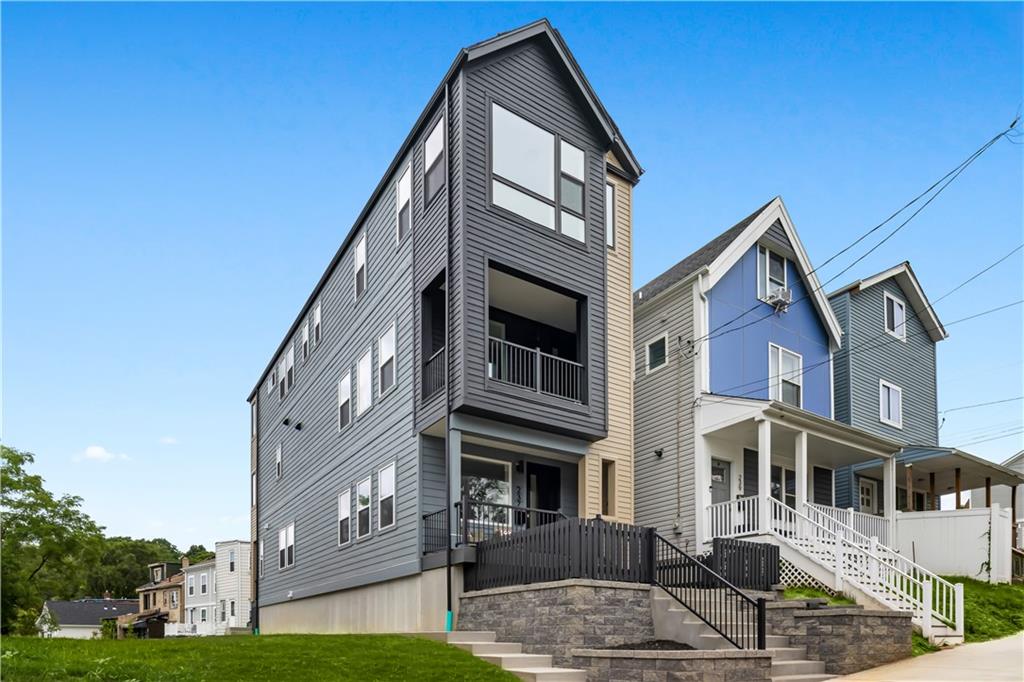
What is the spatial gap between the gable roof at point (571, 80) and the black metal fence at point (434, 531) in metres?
7.71

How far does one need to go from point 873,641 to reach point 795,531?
549 cm

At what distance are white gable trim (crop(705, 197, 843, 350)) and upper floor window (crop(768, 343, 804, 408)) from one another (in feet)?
5.41

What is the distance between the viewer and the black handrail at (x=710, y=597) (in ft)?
41.6

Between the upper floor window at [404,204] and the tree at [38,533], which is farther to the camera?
the tree at [38,533]

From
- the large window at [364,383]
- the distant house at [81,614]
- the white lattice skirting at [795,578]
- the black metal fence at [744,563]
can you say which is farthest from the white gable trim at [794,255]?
the distant house at [81,614]

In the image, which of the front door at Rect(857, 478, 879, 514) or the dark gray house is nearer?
the dark gray house

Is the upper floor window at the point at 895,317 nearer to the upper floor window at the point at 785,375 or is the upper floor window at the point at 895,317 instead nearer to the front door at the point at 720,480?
the upper floor window at the point at 785,375

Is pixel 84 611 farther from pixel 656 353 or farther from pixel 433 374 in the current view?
pixel 433 374

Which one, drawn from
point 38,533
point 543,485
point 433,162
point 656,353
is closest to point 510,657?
point 543,485

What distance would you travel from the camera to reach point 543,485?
19.4 m

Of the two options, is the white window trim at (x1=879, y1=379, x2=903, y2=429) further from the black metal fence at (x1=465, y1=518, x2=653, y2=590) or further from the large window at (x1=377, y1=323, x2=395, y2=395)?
the black metal fence at (x1=465, y1=518, x2=653, y2=590)

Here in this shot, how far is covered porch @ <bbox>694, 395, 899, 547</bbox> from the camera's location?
63.9ft

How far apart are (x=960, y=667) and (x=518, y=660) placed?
614cm

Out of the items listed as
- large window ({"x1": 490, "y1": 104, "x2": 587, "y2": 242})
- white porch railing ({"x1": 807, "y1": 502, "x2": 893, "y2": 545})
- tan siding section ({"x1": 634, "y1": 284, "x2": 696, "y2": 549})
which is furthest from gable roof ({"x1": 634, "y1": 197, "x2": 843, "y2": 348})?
white porch railing ({"x1": 807, "y1": 502, "x2": 893, "y2": 545})
